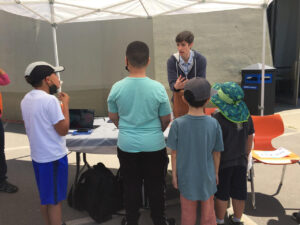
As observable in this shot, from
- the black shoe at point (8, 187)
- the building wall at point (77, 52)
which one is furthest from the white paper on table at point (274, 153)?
the building wall at point (77, 52)

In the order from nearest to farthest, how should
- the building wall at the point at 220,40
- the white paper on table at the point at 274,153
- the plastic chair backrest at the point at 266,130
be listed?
the white paper on table at the point at 274,153, the plastic chair backrest at the point at 266,130, the building wall at the point at 220,40

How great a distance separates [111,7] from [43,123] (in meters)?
2.76

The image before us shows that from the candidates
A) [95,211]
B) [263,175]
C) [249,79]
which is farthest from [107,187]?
[249,79]

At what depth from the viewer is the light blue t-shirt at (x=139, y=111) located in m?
2.01

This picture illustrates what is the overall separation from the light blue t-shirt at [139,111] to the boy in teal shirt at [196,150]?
14 centimetres

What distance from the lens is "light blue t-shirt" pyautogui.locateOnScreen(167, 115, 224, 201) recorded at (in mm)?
2000

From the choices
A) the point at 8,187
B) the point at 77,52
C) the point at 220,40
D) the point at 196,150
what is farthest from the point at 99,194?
the point at 220,40

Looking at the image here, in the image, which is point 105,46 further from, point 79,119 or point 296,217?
point 296,217

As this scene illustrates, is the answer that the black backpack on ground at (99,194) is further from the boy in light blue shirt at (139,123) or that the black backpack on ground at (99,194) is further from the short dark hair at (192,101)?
the short dark hair at (192,101)

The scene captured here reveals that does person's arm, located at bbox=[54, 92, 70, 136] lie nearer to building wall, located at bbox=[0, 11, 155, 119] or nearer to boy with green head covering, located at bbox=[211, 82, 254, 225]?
boy with green head covering, located at bbox=[211, 82, 254, 225]

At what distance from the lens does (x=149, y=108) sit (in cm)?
203

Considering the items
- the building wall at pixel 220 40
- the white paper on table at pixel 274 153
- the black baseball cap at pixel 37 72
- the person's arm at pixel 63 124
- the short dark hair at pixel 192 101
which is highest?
the building wall at pixel 220 40

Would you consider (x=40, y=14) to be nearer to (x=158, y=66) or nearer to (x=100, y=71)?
(x=100, y=71)

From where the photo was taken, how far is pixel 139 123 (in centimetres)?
204
